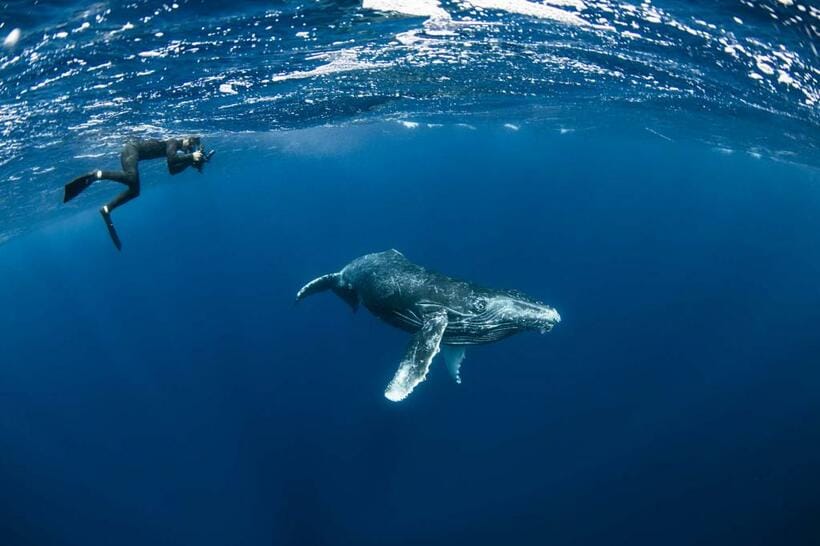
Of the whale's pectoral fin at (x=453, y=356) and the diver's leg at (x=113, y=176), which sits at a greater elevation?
the diver's leg at (x=113, y=176)

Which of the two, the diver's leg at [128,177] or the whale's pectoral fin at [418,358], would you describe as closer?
the whale's pectoral fin at [418,358]

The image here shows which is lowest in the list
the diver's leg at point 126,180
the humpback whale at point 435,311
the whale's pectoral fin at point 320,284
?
the whale's pectoral fin at point 320,284

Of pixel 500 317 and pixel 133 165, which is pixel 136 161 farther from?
pixel 500 317

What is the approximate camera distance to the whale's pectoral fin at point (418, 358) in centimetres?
605

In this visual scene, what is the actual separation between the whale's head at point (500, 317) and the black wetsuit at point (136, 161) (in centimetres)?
532

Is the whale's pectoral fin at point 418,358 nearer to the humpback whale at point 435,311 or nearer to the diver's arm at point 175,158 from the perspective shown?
the humpback whale at point 435,311

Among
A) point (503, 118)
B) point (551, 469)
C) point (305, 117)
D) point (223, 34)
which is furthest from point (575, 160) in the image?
point (223, 34)

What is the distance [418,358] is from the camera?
22.0 ft

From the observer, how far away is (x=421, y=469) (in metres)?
16.9

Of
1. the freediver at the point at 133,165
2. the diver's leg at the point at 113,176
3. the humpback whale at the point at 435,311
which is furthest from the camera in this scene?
the humpback whale at the point at 435,311

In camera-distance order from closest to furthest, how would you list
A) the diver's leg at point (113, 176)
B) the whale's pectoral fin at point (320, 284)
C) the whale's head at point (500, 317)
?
the diver's leg at point (113, 176) → the whale's head at point (500, 317) → the whale's pectoral fin at point (320, 284)

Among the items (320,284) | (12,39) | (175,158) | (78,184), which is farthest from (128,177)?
(320,284)

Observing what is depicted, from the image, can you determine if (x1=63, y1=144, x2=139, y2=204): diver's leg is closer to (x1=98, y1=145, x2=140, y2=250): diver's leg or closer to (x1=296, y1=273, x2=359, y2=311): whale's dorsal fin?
(x1=98, y1=145, x2=140, y2=250): diver's leg

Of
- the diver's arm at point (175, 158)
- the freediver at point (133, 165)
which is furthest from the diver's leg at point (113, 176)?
the diver's arm at point (175, 158)
